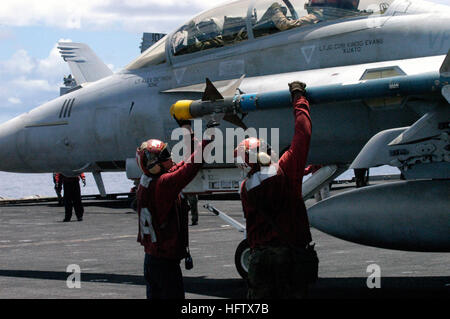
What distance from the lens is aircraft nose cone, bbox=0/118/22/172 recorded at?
1440cm

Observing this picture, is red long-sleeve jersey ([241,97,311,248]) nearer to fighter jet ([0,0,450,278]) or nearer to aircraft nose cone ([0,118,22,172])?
fighter jet ([0,0,450,278])

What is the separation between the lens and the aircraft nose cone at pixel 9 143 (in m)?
14.4

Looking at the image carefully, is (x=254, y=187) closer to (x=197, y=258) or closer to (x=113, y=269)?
(x=113, y=269)

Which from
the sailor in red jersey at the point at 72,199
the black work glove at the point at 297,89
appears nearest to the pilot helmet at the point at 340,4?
the black work glove at the point at 297,89

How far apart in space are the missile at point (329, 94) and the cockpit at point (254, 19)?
5.56 ft

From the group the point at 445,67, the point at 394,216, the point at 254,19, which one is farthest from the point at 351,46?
the point at 394,216

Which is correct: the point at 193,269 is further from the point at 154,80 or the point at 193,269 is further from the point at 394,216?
the point at 394,216

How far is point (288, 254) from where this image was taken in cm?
640

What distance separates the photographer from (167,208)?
24.2 ft

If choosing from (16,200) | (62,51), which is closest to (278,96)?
(16,200)

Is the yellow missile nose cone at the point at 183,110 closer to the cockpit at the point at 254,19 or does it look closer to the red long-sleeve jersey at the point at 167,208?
the cockpit at the point at 254,19

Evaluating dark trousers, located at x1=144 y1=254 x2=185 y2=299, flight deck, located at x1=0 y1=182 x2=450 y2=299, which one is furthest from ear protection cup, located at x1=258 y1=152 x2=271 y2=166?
flight deck, located at x1=0 y1=182 x2=450 y2=299

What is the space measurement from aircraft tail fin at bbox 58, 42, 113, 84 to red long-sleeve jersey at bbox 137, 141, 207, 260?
44437mm
